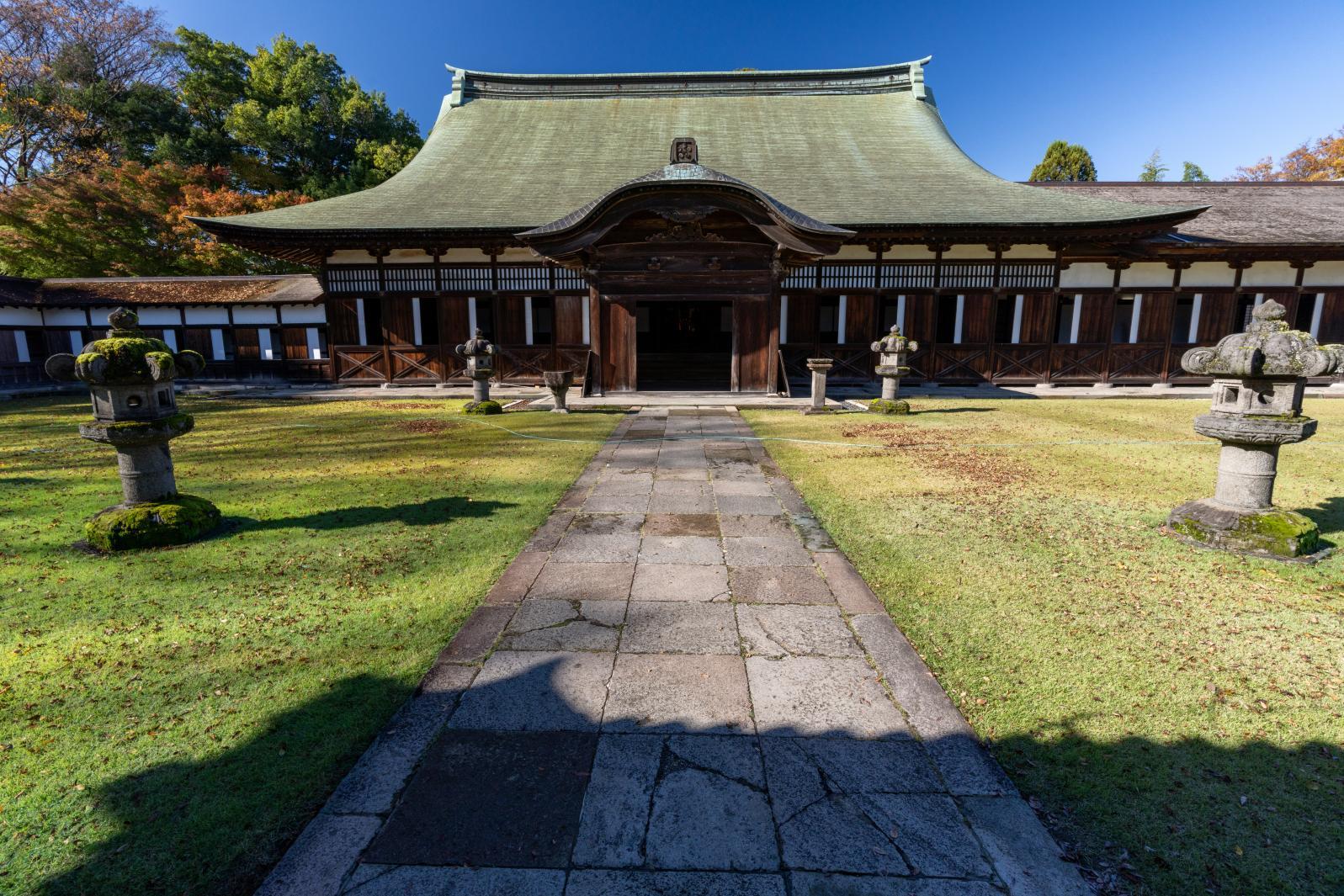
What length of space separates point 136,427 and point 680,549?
4.29 metres

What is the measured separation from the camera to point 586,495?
609 centimetres

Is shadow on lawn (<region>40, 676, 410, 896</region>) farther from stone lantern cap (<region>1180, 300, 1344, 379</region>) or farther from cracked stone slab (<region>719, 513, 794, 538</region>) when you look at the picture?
stone lantern cap (<region>1180, 300, 1344, 379</region>)

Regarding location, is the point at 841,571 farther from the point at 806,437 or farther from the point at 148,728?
the point at 806,437

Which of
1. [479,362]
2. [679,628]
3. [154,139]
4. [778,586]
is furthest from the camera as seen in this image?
[154,139]

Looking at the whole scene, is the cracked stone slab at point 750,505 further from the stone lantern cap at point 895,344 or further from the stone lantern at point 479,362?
the stone lantern at point 479,362

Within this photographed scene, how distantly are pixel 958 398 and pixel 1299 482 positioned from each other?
7939mm

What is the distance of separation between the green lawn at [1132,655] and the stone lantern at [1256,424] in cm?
25

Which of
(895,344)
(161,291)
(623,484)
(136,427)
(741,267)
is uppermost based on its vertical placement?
(741,267)

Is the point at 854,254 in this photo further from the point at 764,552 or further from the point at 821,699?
the point at 821,699

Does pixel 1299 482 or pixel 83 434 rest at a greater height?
pixel 83 434

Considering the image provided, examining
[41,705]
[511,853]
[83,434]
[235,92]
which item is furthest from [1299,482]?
[235,92]

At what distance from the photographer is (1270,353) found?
436cm

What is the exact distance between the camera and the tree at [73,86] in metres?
24.5

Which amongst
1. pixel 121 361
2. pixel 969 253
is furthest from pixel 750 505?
pixel 969 253
